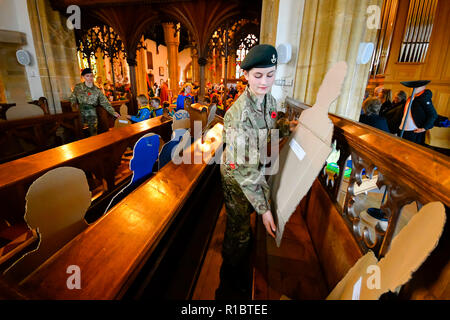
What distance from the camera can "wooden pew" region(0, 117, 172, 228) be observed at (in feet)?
6.35

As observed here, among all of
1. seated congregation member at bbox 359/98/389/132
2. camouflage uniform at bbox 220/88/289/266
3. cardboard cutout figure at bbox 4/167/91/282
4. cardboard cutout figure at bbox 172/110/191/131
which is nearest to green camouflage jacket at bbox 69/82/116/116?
cardboard cutout figure at bbox 172/110/191/131

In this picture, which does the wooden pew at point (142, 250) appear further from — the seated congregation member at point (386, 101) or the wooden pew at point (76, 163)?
the seated congregation member at point (386, 101)

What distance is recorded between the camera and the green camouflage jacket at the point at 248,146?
1.32 m

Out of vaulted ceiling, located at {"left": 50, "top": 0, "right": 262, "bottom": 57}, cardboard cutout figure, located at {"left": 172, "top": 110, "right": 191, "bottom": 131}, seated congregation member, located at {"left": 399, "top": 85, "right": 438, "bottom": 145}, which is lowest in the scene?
cardboard cutout figure, located at {"left": 172, "top": 110, "right": 191, "bottom": 131}

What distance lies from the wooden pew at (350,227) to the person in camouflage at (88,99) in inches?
187

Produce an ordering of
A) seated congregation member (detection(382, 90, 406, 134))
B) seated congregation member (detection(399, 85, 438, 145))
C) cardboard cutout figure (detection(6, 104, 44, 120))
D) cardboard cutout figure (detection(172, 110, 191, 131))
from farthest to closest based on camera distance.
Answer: cardboard cutout figure (detection(6, 104, 44, 120)) → seated congregation member (detection(382, 90, 406, 134)) → cardboard cutout figure (detection(172, 110, 191, 131)) → seated congregation member (detection(399, 85, 438, 145))

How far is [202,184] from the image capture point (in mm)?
2547

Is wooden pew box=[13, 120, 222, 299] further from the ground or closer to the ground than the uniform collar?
closer to the ground

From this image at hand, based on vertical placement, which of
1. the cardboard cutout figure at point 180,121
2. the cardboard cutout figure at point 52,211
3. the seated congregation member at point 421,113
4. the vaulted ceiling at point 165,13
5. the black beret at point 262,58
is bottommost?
the cardboard cutout figure at point 52,211

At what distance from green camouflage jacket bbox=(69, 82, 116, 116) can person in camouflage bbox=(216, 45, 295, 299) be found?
15.5ft

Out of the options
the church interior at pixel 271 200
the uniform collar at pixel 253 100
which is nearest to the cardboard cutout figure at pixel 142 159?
the church interior at pixel 271 200

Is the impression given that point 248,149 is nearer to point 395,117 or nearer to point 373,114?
point 373,114

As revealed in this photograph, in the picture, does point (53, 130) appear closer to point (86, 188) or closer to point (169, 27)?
point (86, 188)

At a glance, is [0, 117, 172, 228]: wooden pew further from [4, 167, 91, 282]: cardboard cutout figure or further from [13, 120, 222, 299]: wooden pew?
[13, 120, 222, 299]: wooden pew
